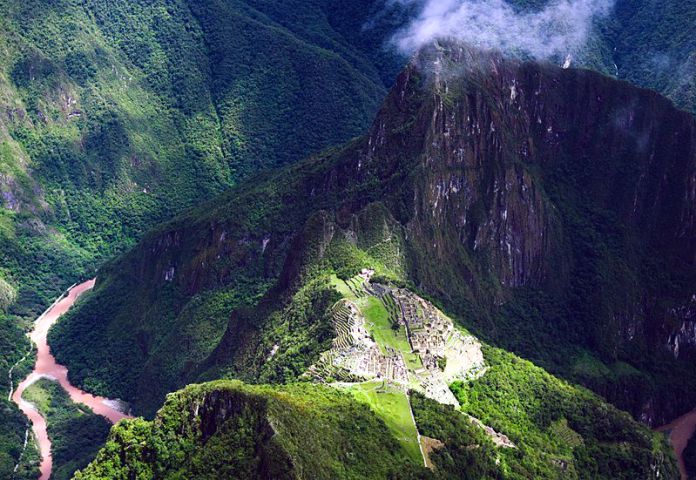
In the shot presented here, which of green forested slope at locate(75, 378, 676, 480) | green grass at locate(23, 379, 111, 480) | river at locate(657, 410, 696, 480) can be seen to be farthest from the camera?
green grass at locate(23, 379, 111, 480)

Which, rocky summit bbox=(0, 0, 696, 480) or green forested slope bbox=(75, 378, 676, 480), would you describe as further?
rocky summit bbox=(0, 0, 696, 480)

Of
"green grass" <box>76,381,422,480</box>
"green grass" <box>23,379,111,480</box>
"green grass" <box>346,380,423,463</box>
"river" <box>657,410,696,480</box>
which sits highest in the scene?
"river" <box>657,410,696,480</box>

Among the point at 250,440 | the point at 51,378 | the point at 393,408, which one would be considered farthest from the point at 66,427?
the point at 250,440

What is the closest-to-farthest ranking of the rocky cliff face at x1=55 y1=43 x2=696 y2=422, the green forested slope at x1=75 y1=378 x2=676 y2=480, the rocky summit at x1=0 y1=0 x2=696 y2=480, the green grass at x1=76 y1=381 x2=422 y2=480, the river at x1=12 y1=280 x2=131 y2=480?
1. the green grass at x1=76 y1=381 x2=422 y2=480
2. the green forested slope at x1=75 y1=378 x2=676 y2=480
3. the rocky summit at x1=0 y1=0 x2=696 y2=480
4. the rocky cliff face at x1=55 y1=43 x2=696 y2=422
5. the river at x1=12 y1=280 x2=131 y2=480

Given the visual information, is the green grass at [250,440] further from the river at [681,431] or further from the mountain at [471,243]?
the river at [681,431]

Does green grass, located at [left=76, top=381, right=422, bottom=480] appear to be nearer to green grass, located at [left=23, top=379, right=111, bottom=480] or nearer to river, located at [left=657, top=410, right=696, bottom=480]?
green grass, located at [left=23, top=379, right=111, bottom=480]

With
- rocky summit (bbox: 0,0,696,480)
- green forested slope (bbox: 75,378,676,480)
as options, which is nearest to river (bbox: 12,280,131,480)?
rocky summit (bbox: 0,0,696,480)
